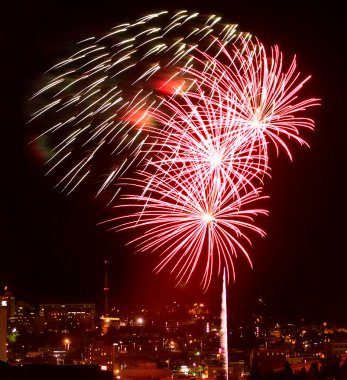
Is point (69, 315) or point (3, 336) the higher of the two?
point (3, 336)

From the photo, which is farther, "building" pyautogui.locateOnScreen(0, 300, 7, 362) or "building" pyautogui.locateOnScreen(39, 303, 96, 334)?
"building" pyautogui.locateOnScreen(39, 303, 96, 334)

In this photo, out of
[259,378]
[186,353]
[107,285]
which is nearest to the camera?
[259,378]

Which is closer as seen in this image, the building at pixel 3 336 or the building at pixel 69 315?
the building at pixel 3 336

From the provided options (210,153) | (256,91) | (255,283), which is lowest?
(255,283)

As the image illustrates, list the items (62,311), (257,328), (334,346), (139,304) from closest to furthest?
(334,346) → (257,328) → (139,304) → (62,311)

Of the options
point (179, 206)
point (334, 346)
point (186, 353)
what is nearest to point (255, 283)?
point (186, 353)

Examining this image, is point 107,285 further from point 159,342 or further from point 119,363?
point 119,363

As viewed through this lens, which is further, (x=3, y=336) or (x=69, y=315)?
(x=69, y=315)

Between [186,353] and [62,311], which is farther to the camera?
[62,311]
